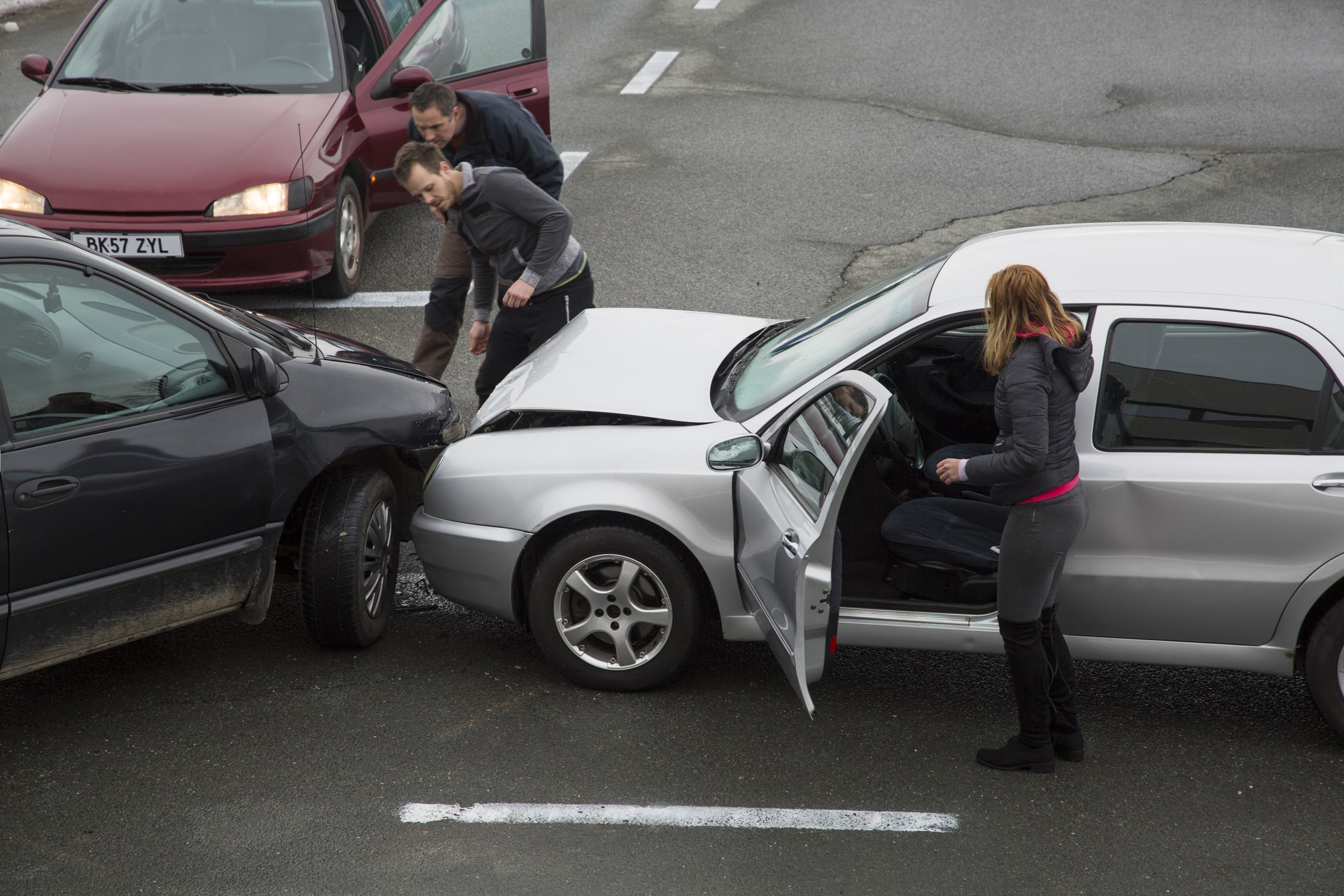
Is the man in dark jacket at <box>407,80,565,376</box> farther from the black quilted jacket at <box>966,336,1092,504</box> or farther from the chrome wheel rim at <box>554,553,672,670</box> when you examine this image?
the black quilted jacket at <box>966,336,1092,504</box>

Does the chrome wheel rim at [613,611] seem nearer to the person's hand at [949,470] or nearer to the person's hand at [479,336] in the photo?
the person's hand at [949,470]

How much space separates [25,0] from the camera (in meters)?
16.4

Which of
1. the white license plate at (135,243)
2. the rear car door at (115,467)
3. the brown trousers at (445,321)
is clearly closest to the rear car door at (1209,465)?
the rear car door at (115,467)

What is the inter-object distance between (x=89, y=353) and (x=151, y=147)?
3.82 meters

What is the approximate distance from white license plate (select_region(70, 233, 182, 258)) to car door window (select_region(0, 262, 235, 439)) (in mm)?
3177

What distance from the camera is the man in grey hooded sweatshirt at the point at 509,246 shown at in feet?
18.4

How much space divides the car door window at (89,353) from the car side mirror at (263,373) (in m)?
0.11

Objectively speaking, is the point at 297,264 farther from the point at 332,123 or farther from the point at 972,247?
the point at 972,247

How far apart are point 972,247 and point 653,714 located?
2150 mm

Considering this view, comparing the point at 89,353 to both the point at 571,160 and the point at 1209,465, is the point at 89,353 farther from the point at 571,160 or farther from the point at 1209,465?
the point at 571,160

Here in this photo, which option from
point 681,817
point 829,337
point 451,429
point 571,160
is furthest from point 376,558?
point 571,160

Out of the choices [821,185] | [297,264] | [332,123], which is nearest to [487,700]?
[297,264]

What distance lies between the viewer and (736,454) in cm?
443

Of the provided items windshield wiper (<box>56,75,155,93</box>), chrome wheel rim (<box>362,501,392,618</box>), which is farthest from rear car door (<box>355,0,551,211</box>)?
chrome wheel rim (<box>362,501,392,618</box>)
